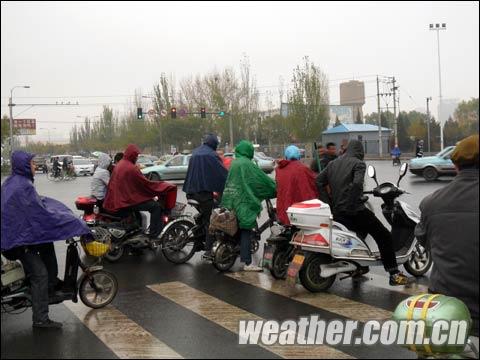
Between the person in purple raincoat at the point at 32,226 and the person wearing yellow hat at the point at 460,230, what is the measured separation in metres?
3.39

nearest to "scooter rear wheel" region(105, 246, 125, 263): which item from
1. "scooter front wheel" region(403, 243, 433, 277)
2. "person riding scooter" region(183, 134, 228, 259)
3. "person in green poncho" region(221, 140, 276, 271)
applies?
"person riding scooter" region(183, 134, 228, 259)

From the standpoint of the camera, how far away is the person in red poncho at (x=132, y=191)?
29.1 feet

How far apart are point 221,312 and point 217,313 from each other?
0.05 m

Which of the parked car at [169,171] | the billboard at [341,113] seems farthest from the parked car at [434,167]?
the billboard at [341,113]

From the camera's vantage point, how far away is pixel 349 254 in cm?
655

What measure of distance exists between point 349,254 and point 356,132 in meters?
63.2

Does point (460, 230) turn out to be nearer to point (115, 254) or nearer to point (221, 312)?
point (221, 312)

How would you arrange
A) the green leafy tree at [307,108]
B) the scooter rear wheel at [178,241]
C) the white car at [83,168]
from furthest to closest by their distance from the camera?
the green leafy tree at [307,108]
the white car at [83,168]
the scooter rear wheel at [178,241]

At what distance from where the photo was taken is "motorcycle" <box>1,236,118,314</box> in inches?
213

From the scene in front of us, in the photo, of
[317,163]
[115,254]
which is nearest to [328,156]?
[317,163]

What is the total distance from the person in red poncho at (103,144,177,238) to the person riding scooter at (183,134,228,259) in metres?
0.77

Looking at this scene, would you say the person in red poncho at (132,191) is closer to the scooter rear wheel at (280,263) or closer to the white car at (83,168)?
the scooter rear wheel at (280,263)

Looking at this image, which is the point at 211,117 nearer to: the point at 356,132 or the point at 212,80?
the point at 212,80

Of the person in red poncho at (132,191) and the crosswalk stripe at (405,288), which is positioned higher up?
the person in red poncho at (132,191)
